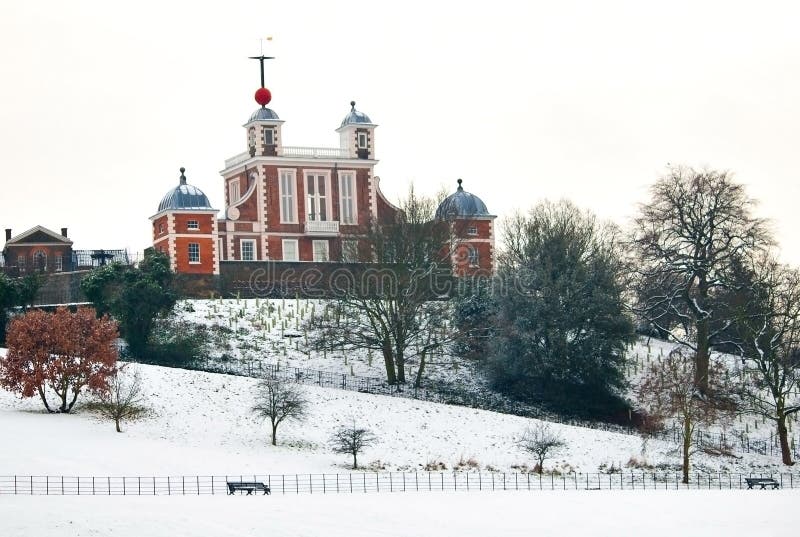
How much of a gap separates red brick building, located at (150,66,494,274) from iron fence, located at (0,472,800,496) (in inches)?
1136

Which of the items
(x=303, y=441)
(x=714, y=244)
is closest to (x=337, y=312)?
(x=303, y=441)

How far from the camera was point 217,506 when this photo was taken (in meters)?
57.3

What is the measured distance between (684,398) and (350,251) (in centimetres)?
2036

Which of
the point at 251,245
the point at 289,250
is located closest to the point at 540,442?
the point at 289,250

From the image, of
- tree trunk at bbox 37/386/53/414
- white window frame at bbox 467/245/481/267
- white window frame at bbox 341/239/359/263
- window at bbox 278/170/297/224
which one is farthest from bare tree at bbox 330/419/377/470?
window at bbox 278/170/297/224

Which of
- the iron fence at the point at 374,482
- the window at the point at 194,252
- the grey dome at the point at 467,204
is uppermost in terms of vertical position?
the grey dome at the point at 467,204

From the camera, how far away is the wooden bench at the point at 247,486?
198ft

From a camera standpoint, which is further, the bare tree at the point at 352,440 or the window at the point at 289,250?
the window at the point at 289,250

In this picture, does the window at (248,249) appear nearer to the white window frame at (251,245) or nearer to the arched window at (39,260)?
the white window frame at (251,245)

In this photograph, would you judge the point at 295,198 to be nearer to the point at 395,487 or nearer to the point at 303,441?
the point at 303,441

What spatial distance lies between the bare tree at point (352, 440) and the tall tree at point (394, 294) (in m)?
10.2

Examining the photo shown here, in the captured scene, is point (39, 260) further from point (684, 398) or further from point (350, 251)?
point (684, 398)

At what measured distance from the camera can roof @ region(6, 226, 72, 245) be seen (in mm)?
112312

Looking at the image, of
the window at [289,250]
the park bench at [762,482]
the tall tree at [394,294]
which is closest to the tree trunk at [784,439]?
the park bench at [762,482]
